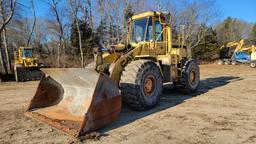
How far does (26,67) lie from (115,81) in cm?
1242

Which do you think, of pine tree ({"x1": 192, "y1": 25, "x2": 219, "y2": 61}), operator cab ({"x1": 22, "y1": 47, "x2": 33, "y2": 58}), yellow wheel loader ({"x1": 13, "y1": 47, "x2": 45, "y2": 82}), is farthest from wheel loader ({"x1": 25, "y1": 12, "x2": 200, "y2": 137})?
pine tree ({"x1": 192, "y1": 25, "x2": 219, "y2": 61})

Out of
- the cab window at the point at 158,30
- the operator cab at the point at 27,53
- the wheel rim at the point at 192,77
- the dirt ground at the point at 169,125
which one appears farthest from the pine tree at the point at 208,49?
the dirt ground at the point at 169,125

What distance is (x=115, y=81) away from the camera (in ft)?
20.1

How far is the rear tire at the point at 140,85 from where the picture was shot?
20.2 ft

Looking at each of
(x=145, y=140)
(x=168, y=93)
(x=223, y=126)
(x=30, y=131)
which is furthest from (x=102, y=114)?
(x=168, y=93)

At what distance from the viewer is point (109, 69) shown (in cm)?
671

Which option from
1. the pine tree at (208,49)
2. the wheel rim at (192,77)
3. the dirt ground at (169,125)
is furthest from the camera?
the pine tree at (208,49)

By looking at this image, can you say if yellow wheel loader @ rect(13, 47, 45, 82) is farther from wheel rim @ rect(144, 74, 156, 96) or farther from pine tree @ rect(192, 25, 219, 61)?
pine tree @ rect(192, 25, 219, 61)

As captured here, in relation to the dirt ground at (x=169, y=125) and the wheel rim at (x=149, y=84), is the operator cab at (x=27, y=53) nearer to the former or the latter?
the dirt ground at (x=169, y=125)

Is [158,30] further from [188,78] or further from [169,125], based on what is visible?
[169,125]

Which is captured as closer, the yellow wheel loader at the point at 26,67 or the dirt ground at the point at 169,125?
the dirt ground at the point at 169,125

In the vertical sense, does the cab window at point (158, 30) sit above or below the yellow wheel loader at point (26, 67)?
above

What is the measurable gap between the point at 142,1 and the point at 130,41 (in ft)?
75.3

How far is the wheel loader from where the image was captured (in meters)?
5.13
